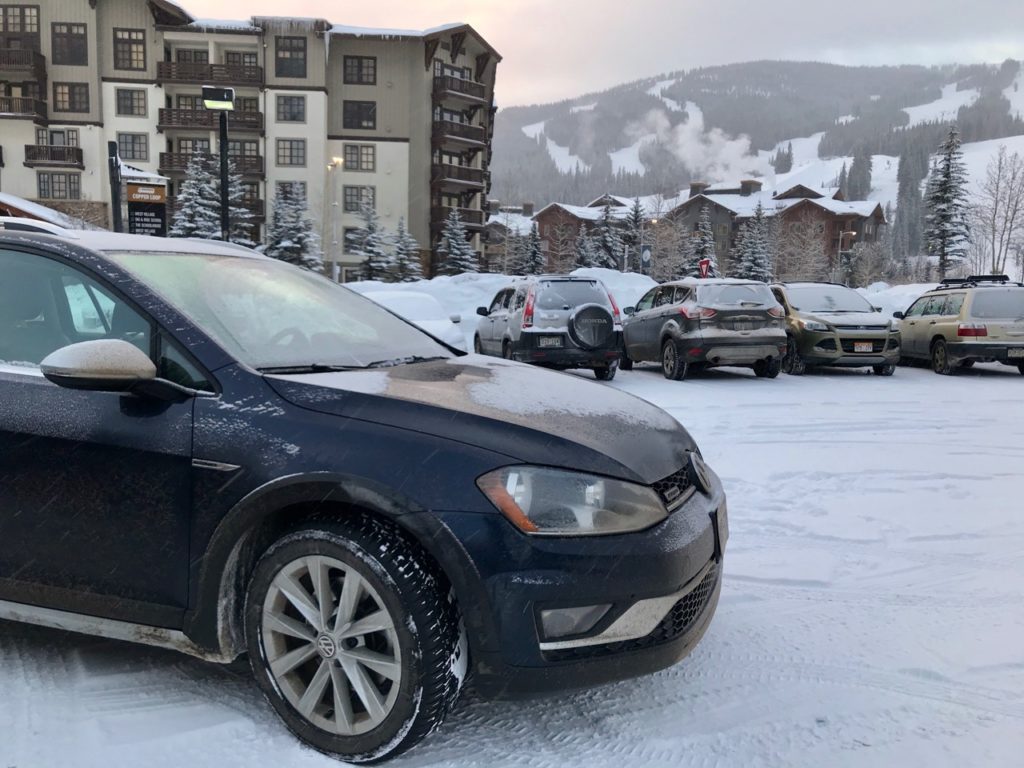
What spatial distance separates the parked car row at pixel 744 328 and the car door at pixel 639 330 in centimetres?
2

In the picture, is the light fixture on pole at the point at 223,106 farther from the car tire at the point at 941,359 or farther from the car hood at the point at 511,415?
the car hood at the point at 511,415

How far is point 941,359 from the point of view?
1400 centimetres

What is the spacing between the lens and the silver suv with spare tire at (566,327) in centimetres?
1211

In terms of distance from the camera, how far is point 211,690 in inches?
116

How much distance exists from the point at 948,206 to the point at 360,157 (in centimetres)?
4009

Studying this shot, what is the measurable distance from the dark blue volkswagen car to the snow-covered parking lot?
0.93 feet

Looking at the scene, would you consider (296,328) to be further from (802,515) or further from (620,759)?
(802,515)

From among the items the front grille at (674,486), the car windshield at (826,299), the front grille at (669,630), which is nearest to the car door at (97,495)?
the front grille at (669,630)

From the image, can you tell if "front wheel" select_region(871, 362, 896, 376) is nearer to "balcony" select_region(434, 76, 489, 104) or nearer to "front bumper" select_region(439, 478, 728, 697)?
"front bumper" select_region(439, 478, 728, 697)

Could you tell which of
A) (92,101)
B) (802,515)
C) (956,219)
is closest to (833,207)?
(956,219)

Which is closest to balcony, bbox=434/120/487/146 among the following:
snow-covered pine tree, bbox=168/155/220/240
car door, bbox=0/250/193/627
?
snow-covered pine tree, bbox=168/155/220/240

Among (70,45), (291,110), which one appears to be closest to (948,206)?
(291,110)

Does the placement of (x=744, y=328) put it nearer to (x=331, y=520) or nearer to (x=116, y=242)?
(x=116, y=242)

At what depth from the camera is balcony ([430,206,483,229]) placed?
2104 inches
